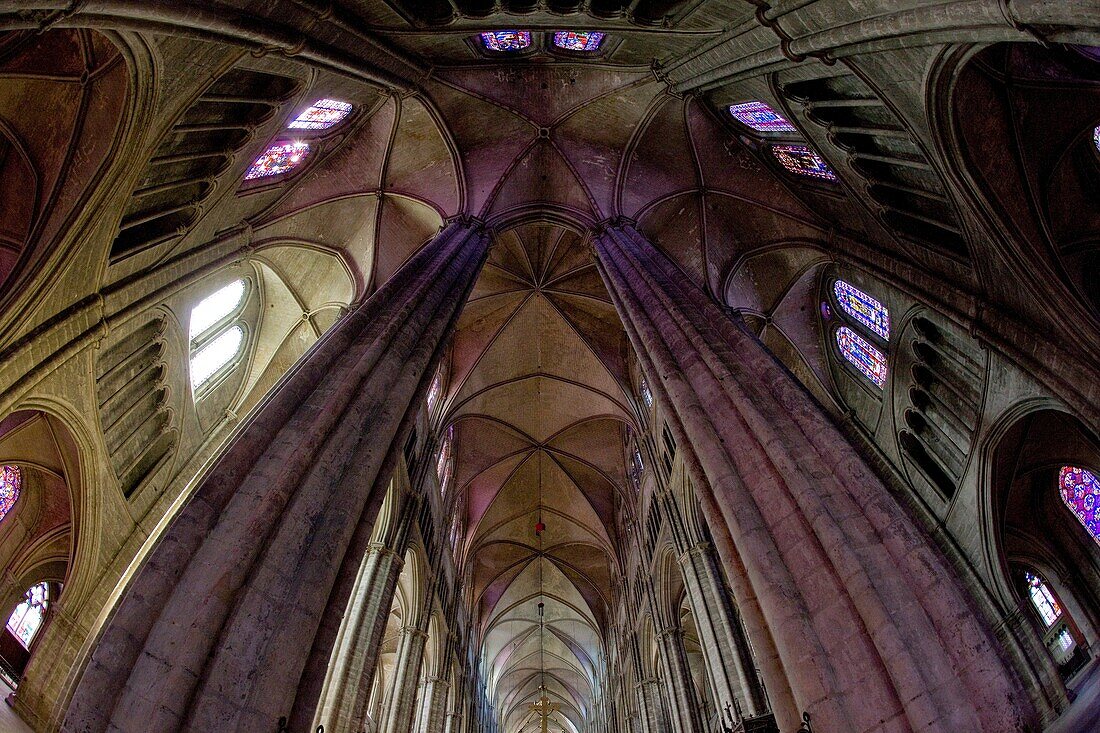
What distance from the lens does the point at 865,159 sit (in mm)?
10703

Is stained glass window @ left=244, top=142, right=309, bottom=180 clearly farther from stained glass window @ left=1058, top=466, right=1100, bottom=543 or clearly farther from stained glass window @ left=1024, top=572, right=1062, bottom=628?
stained glass window @ left=1024, top=572, right=1062, bottom=628

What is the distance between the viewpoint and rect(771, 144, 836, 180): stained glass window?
12641 millimetres

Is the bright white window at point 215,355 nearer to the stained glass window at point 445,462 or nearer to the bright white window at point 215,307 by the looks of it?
the bright white window at point 215,307

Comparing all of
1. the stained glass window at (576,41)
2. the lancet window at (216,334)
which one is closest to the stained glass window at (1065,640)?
the stained glass window at (576,41)

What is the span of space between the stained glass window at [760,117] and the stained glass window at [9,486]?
1606 centimetres

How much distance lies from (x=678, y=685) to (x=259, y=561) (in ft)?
43.7

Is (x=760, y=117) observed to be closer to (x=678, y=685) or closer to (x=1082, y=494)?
(x=1082, y=494)

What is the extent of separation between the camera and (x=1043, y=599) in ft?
38.0

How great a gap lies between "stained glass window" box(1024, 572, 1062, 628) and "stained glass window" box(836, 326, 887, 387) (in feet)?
15.4

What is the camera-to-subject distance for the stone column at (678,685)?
47.7 ft

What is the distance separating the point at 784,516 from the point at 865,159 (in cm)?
788

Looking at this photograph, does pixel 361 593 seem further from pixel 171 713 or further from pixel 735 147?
pixel 735 147

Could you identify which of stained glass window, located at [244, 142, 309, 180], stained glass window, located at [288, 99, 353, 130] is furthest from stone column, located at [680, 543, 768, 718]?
stained glass window, located at [288, 99, 353, 130]

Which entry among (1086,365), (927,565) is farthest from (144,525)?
(1086,365)
